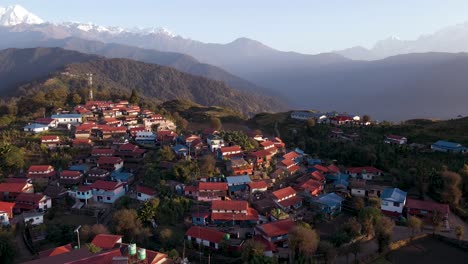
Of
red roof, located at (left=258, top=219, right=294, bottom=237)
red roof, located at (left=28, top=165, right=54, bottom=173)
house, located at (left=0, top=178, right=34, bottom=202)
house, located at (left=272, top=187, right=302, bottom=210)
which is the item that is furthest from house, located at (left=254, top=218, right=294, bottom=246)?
red roof, located at (left=28, top=165, right=54, bottom=173)

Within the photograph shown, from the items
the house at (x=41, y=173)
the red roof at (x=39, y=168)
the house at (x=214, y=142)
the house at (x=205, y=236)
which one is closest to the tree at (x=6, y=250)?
the house at (x=205, y=236)

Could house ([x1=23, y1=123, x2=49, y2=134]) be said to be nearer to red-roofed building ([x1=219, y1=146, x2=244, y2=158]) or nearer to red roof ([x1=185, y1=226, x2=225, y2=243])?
red-roofed building ([x1=219, y1=146, x2=244, y2=158])

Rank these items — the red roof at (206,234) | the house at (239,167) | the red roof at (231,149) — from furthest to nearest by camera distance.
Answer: the red roof at (231,149)
the house at (239,167)
the red roof at (206,234)

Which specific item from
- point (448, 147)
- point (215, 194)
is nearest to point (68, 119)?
point (215, 194)

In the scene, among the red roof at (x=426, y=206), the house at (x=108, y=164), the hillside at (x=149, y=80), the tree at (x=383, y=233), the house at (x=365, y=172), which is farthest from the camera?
the hillside at (x=149, y=80)

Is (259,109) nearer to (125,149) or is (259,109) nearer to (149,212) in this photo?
(125,149)

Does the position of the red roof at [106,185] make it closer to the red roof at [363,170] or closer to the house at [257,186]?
the house at [257,186]
